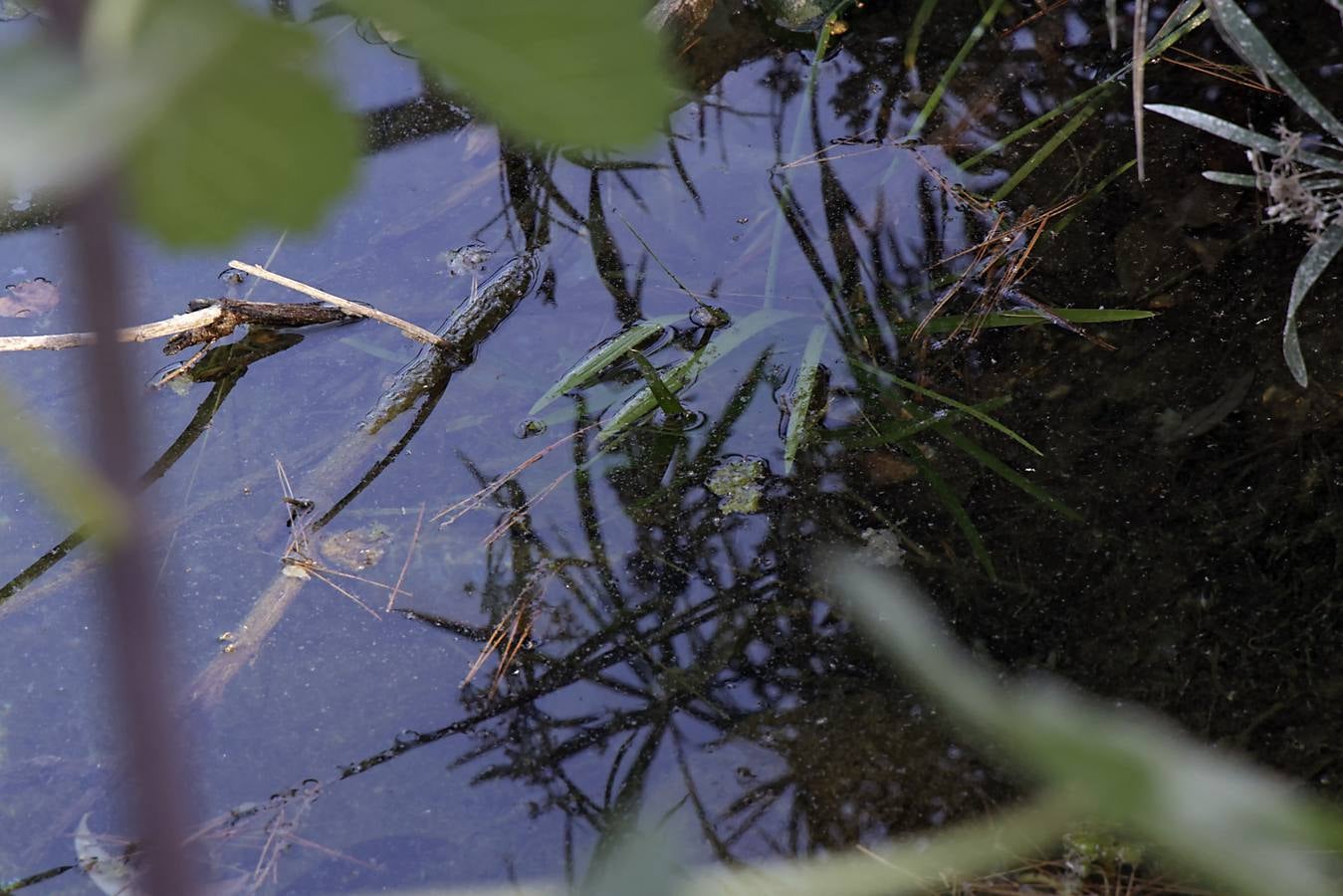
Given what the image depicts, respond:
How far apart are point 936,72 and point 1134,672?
3.85 feet

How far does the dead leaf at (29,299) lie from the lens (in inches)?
73.8

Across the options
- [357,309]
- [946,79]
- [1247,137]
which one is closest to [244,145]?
[1247,137]

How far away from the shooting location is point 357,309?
5.89 ft

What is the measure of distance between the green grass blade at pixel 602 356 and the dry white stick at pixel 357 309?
0.21m

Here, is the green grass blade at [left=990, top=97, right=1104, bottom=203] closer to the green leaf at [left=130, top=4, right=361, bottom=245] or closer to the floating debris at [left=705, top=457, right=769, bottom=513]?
the floating debris at [left=705, top=457, right=769, bottom=513]

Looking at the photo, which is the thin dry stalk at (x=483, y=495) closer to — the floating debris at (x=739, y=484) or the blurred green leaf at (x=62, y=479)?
the floating debris at (x=739, y=484)

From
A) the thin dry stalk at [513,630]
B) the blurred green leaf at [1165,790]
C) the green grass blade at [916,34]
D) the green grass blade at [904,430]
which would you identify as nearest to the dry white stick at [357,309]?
the thin dry stalk at [513,630]

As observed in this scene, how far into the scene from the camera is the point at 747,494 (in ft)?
5.19

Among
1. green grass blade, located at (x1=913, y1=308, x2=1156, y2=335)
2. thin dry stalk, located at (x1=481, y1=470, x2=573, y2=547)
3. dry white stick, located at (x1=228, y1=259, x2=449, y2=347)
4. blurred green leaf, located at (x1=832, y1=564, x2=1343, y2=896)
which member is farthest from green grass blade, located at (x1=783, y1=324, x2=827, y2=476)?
blurred green leaf, located at (x1=832, y1=564, x2=1343, y2=896)

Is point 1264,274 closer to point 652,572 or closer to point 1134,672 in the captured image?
point 1134,672

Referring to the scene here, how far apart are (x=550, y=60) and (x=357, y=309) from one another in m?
1.74

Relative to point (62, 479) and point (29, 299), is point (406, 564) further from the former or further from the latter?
point (62, 479)

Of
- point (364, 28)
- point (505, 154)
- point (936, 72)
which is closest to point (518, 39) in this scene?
point (364, 28)

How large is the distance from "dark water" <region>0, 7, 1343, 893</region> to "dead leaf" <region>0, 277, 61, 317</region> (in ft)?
0.15
